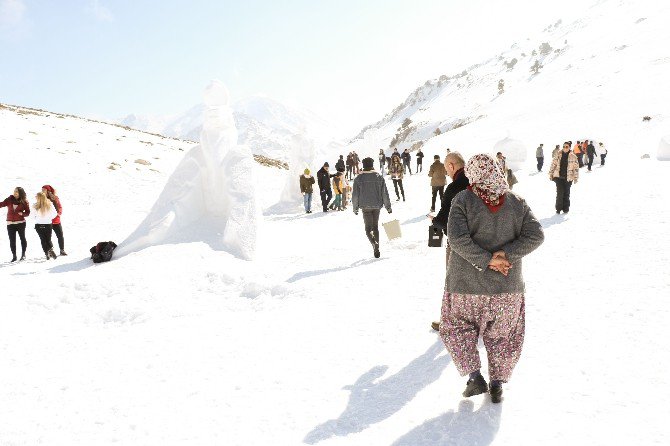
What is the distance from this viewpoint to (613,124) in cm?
3197

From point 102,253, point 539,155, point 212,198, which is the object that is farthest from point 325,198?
point 539,155

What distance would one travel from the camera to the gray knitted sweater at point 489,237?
2945 millimetres

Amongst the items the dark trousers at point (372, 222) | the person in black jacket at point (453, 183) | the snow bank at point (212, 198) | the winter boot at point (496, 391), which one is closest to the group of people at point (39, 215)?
the snow bank at point (212, 198)

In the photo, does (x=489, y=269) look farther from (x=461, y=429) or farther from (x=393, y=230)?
(x=393, y=230)

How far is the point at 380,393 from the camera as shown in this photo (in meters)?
3.61

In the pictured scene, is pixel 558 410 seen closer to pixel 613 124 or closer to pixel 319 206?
pixel 319 206

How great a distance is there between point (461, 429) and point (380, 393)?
2.60 ft

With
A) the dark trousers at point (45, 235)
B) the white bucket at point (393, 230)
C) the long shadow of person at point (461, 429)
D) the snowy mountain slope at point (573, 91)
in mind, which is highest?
the snowy mountain slope at point (573, 91)

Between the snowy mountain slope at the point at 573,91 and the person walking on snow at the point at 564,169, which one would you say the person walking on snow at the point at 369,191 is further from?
the snowy mountain slope at the point at 573,91

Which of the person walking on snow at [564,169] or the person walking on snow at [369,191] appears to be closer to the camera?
the person walking on snow at [369,191]

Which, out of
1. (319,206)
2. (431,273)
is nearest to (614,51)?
(319,206)

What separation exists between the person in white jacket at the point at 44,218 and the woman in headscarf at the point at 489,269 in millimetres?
8914

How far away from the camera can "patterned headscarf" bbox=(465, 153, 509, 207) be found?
116 inches

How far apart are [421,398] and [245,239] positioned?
5.06 meters
